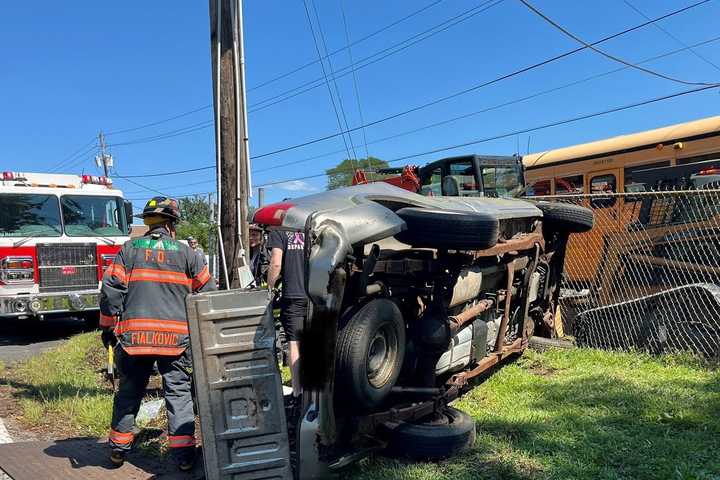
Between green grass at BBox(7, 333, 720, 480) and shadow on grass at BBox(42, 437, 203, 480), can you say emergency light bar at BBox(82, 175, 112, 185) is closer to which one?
green grass at BBox(7, 333, 720, 480)

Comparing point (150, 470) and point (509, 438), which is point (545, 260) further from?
point (150, 470)

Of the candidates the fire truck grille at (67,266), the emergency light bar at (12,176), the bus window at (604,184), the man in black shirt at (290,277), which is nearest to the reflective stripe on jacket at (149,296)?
the man in black shirt at (290,277)

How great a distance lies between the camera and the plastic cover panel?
3.12m

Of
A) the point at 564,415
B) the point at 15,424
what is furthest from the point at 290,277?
the point at 15,424

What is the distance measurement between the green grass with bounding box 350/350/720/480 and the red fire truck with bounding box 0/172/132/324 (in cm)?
728

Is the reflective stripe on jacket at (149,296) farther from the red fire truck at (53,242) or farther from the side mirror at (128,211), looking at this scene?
the side mirror at (128,211)

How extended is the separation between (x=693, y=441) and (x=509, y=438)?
1.19 meters

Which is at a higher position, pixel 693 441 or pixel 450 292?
pixel 450 292

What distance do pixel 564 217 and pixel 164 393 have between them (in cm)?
427

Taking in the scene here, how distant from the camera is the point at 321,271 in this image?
2.78 metres

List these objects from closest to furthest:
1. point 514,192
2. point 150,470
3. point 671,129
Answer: point 150,470, point 514,192, point 671,129

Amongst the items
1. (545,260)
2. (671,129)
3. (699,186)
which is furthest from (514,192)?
(671,129)

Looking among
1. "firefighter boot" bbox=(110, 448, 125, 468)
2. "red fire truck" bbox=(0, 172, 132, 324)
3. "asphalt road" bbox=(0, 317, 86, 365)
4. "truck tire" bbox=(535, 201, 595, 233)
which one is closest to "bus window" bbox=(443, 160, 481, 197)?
"truck tire" bbox=(535, 201, 595, 233)

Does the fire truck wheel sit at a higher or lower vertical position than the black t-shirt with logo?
lower
